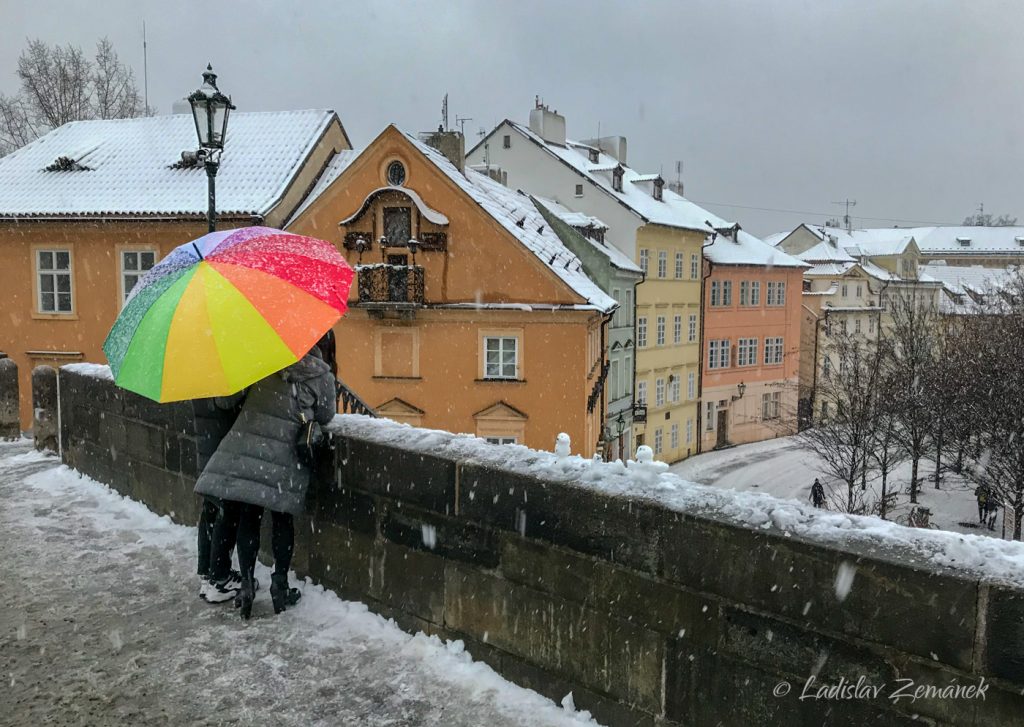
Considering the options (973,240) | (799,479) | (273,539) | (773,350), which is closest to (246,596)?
(273,539)

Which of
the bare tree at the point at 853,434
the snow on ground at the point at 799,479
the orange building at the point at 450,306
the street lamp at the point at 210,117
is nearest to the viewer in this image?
the street lamp at the point at 210,117

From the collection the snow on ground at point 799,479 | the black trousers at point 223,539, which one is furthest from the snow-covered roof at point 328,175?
the black trousers at point 223,539

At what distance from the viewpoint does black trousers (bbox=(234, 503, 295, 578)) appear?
14.8ft

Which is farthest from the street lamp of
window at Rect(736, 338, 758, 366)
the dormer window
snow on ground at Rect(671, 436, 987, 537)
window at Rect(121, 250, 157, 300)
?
window at Rect(736, 338, 758, 366)

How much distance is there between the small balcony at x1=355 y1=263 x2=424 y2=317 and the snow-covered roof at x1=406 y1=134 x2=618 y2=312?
2878mm

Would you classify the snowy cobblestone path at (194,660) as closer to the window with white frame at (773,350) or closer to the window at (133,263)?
the window at (133,263)

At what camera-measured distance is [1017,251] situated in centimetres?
9088

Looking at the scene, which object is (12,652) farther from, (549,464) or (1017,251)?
(1017,251)

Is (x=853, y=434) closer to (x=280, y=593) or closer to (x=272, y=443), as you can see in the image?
(x=280, y=593)

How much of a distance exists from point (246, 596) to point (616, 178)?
34.8 m

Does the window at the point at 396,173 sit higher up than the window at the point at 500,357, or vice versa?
the window at the point at 396,173

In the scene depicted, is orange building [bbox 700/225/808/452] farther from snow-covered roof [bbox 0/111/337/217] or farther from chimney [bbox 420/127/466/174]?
snow-covered roof [bbox 0/111/337/217]

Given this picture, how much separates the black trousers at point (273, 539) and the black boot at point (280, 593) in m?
0.03

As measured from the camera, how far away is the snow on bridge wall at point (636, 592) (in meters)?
2.48
